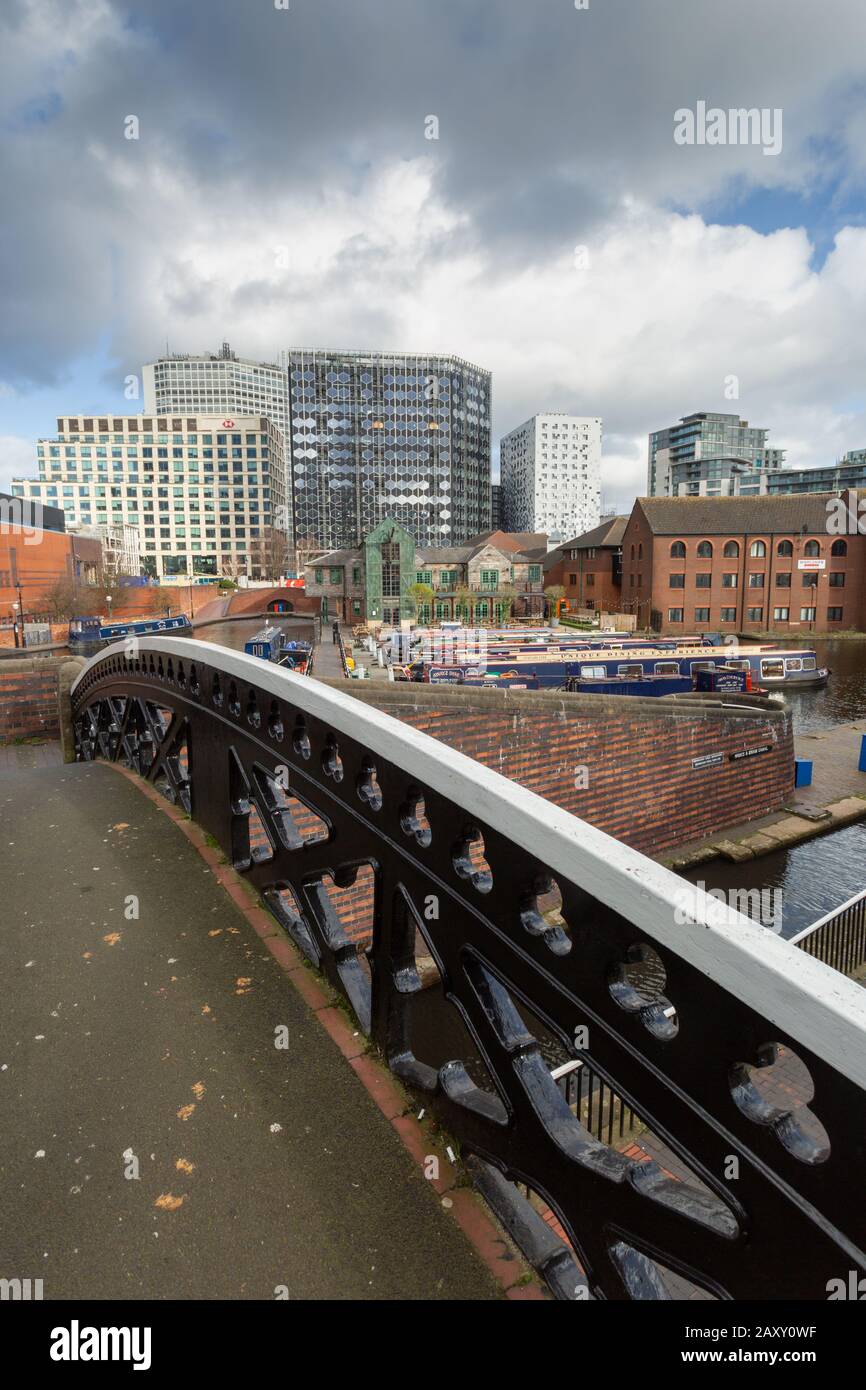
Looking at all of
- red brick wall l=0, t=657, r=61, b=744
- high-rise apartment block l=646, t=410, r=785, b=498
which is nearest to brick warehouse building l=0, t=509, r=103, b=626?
red brick wall l=0, t=657, r=61, b=744

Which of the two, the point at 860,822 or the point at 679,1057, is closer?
the point at 679,1057

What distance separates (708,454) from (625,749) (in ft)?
524

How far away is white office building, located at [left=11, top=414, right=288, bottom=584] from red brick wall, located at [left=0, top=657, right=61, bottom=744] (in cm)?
11357

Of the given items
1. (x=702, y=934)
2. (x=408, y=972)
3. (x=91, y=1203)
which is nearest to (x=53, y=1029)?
(x=91, y=1203)

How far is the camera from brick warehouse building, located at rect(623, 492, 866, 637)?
5631 centimetres

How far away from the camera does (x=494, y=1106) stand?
2.17 meters

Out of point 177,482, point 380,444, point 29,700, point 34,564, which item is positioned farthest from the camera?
point 177,482

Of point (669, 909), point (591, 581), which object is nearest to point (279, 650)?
point (669, 909)

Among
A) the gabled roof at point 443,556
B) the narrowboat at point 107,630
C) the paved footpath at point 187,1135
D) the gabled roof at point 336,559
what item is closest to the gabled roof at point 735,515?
the gabled roof at point 443,556

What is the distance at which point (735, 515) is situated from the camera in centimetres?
5709

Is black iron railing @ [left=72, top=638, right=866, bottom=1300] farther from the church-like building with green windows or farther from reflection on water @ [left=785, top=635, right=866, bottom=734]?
the church-like building with green windows

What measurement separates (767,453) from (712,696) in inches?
6653

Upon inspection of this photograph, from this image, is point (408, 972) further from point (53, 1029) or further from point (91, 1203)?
point (53, 1029)

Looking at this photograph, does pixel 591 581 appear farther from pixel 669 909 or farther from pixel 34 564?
pixel 669 909
